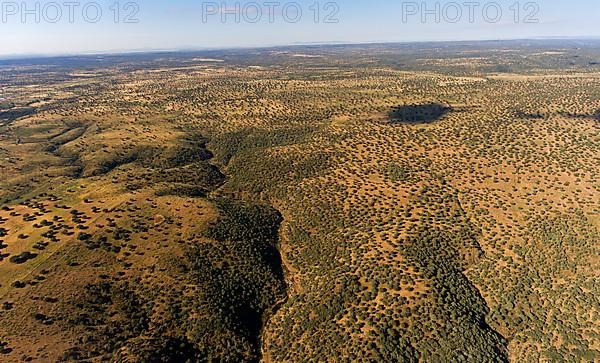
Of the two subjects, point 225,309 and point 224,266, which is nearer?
point 225,309

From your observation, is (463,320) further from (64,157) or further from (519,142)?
(64,157)

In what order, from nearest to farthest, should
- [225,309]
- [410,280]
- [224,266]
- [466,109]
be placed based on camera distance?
[225,309], [410,280], [224,266], [466,109]

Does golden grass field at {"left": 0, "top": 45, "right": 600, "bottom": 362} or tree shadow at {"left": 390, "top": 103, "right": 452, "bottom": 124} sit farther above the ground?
tree shadow at {"left": 390, "top": 103, "right": 452, "bottom": 124}

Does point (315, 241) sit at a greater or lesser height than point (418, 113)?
lesser

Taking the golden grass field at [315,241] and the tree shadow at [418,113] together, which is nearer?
the golden grass field at [315,241]

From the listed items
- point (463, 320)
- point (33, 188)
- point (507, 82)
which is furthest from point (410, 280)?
point (507, 82)

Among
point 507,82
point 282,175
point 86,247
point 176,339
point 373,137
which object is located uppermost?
point 507,82

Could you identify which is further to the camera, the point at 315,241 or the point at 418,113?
the point at 418,113

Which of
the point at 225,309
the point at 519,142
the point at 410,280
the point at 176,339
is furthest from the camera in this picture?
the point at 519,142

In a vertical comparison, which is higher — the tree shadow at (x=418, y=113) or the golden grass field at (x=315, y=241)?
the tree shadow at (x=418, y=113)

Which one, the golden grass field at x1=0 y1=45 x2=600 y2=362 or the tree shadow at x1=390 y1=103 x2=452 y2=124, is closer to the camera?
the golden grass field at x1=0 y1=45 x2=600 y2=362

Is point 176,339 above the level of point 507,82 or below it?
below
